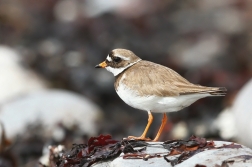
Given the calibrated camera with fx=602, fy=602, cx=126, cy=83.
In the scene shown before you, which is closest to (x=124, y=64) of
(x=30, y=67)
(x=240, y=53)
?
(x=30, y=67)

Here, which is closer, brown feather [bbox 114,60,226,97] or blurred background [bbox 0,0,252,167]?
brown feather [bbox 114,60,226,97]

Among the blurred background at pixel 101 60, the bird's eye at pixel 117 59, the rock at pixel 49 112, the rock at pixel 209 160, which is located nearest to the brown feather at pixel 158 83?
the bird's eye at pixel 117 59

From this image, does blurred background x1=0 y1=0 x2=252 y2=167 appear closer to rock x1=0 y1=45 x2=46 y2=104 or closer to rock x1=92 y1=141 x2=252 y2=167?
rock x1=0 y1=45 x2=46 y2=104

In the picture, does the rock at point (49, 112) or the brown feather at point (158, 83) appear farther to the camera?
the rock at point (49, 112)

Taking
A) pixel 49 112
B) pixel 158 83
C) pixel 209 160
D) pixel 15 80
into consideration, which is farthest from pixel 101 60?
pixel 209 160

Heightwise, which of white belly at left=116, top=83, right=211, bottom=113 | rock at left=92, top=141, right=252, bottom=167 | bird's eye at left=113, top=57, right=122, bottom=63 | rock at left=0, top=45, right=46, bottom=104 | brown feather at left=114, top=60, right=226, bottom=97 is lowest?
rock at left=92, top=141, right=252, bottom=167

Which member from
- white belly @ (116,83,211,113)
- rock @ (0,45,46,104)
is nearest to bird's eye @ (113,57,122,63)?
white belly @ (116,83,211,113)

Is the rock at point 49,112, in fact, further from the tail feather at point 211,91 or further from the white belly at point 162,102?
the tail feather at point 211,91
